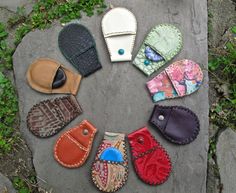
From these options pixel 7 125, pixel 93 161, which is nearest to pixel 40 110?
pixel 7 125

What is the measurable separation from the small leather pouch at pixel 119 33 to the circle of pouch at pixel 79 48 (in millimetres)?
86

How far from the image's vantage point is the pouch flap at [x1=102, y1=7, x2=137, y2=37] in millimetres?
2445

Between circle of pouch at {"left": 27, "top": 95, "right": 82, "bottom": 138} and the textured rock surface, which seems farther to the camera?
the textured rock surface

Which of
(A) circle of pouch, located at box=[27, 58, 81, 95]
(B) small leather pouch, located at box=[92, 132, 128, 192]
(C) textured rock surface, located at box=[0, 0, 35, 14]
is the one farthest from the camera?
(C) textured rock surface, located at box=[0, 0, 35, 14]

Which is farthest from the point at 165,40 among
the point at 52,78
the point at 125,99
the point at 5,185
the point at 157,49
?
the point at 5,185

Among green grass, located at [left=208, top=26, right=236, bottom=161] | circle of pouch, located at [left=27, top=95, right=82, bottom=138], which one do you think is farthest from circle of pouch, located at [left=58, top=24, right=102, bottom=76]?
green grass, located at [left=208, top=26, right=236, bottom=161]

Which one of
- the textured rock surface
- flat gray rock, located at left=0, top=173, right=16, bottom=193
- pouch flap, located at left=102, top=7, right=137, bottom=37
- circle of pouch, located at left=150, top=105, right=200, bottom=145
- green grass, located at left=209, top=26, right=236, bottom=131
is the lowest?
flat gray rock, located at left=0, top=173, right=16, bottom=193

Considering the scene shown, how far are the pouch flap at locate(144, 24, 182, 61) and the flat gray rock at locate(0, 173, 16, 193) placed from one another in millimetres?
973

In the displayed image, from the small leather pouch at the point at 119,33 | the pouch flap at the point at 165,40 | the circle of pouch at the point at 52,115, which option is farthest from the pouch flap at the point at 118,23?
the circle of pouch at the point at 52,115

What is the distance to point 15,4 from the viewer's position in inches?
102

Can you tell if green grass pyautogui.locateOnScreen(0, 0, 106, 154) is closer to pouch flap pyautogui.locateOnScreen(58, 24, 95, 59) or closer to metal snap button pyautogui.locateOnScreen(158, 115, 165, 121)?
pouch flap pyautogui.locateOnScreen(58, 24, 95, 59)

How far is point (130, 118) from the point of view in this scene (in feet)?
7.80

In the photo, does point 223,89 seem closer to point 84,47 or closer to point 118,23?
point 118,23

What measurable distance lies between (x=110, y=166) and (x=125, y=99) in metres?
0.36
